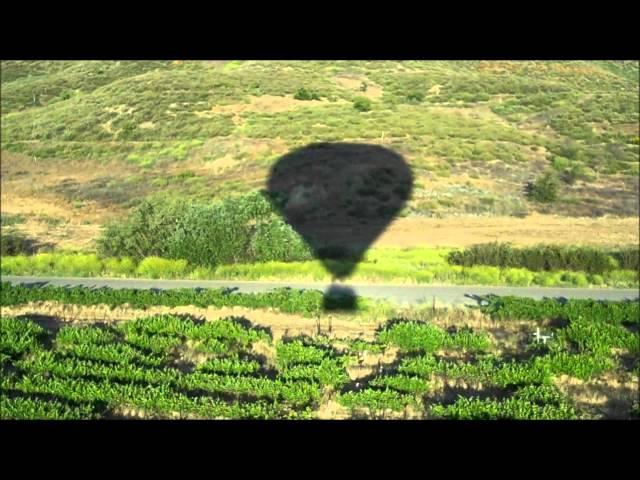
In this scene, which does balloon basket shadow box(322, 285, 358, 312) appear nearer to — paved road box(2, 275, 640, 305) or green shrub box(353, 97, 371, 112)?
paved road box(2, 275, 640, 305)

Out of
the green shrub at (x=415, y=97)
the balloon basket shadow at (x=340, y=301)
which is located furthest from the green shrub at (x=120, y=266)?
the green shrub at (x=415, y=97)

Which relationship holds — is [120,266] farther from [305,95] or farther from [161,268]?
[305,95]

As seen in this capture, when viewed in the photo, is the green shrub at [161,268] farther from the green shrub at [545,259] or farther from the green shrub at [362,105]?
the green shrub at [362,105]

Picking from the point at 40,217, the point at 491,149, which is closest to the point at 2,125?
the point at 40,217

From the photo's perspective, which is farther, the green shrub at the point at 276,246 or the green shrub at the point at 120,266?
the green shrub at the point at 276,246

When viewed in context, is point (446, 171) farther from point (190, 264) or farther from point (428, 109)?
point (190, 264)

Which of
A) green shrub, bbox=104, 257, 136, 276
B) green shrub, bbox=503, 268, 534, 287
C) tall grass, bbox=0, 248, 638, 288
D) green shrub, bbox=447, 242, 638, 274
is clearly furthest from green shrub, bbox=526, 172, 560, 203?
green shrub, bbox=104, 257, 136, 276

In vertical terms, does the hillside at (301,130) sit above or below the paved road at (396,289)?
below
